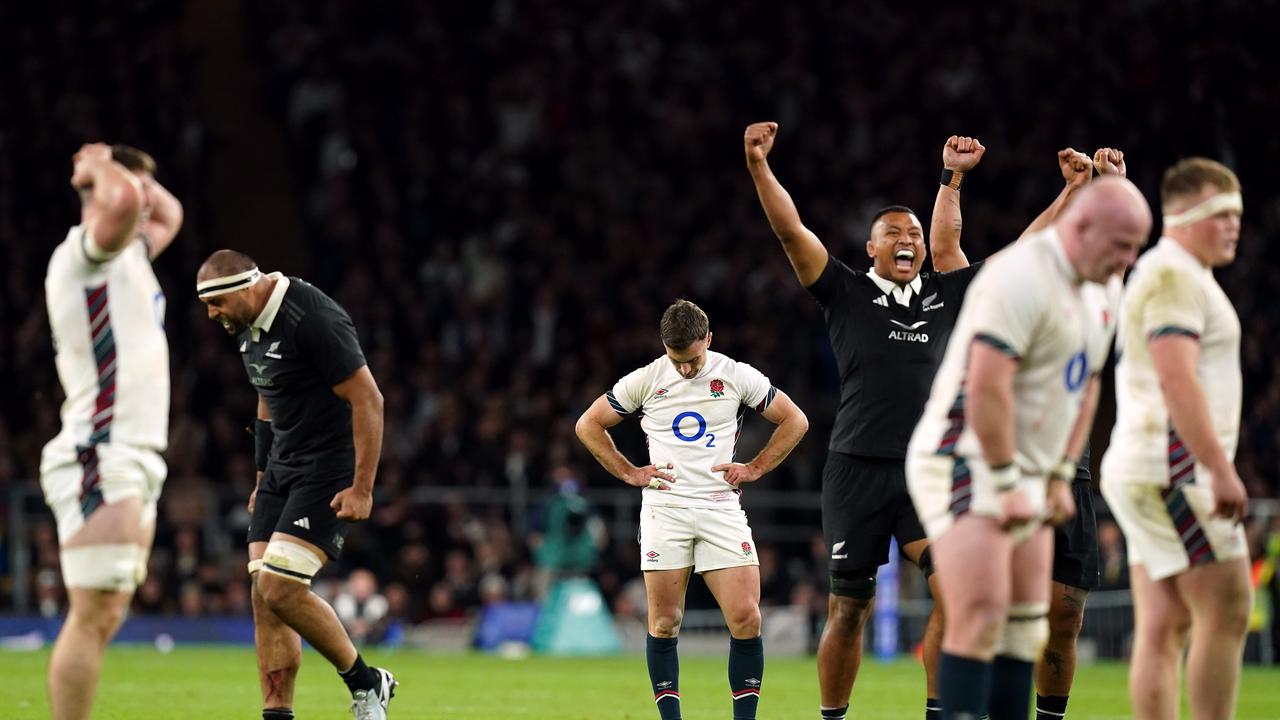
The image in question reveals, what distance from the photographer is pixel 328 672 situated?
56.7ft

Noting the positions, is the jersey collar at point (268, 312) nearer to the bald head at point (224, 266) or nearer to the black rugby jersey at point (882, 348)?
the bald head at point (224, 266)

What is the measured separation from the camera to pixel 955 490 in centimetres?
682

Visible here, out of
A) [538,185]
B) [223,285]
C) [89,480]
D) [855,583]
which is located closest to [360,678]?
[223,285]

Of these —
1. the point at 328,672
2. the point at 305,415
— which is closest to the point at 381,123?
the point at 328,672

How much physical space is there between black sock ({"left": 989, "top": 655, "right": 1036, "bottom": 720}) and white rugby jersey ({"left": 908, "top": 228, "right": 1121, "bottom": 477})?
0.96 metres

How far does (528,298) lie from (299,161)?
5871 mm

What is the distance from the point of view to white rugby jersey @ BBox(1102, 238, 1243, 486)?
7.14 metres

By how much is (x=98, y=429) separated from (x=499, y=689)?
8559mm

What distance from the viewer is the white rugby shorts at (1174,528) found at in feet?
23.5

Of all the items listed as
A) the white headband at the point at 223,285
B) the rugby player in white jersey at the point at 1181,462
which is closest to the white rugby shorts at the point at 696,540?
the white headband at the point at 223,285

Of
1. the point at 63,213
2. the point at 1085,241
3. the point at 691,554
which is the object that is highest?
the point at 63,213

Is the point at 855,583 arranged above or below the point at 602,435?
below

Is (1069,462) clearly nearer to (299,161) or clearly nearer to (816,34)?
(816,34)

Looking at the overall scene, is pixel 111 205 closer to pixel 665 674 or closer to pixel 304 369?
pixel 304 369
